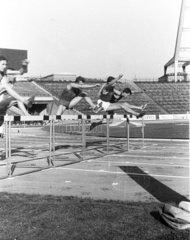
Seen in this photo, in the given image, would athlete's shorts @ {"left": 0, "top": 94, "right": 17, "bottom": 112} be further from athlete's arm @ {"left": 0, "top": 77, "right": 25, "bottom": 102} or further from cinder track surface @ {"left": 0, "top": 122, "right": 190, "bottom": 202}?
cinder track surface @ {"left": 0, "top": 122, "right": 190, "bottom": 202}

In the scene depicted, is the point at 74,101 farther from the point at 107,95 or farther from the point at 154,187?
the point at 154,187

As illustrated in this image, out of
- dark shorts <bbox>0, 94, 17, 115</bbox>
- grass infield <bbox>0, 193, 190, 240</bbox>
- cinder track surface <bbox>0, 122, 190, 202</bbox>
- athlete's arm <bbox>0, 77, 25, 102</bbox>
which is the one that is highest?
athlete's arm <bbox>0, 77, 25, 102</bbox>

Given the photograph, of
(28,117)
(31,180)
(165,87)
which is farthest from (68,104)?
Result: (165,87)

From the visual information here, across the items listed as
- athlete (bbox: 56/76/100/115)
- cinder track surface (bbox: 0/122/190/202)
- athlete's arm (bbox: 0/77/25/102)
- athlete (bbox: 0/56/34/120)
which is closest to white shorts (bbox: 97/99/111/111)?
athlete (bbox: 56/76/100/115)

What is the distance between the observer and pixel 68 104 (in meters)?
11.5

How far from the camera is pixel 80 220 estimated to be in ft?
16.7

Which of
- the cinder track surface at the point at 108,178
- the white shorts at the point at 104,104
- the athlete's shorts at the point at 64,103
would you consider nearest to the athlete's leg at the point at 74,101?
the athlete's shorts at the point at 64,103

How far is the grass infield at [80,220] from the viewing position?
14.8 ft

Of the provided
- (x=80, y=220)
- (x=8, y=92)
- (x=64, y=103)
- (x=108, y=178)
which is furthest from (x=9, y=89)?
(x=80, y=220)

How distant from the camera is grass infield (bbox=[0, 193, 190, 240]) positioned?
14.8ft

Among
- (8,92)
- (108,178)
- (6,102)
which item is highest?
(8,92)

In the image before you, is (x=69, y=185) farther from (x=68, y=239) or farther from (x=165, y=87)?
(x=165, y=87)

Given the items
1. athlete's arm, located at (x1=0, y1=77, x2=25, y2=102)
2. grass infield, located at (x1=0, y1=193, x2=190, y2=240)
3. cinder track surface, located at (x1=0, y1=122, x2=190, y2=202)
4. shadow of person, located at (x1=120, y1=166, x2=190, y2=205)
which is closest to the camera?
grass infield, located at (x1=0, y1=193, x2=190, y2=240)

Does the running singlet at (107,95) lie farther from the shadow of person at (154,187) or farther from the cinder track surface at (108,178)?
the shadow of person at (154,187)
